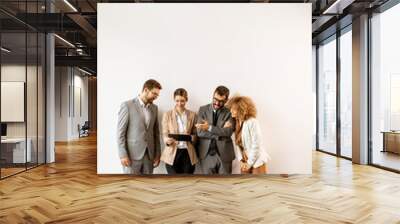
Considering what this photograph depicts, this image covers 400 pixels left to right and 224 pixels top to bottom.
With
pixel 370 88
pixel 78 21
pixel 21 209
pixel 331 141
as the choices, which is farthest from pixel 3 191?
pixel 331 141

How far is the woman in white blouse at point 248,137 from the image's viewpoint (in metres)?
6.31

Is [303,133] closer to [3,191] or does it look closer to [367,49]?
[367,49]

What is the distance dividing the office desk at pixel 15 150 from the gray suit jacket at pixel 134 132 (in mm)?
2191

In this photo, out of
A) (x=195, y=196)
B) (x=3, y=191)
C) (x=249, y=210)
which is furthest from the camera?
(x=3, y=191)

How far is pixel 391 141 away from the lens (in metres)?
7.66

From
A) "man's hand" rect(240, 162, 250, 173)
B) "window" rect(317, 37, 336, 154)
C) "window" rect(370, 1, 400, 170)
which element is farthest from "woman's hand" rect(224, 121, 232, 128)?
"window" rect(317, 37, 336, 154)

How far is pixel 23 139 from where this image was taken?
295 inches

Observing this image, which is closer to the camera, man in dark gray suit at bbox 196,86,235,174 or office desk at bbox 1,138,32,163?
man in dark gray suit at bbox 196,86,235,174

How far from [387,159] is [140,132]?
5.18 m

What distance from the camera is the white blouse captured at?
20.7 feet

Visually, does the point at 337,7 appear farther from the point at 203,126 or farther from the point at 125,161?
the point at 125,161

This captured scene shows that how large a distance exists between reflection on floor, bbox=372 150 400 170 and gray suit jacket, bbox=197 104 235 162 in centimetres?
351

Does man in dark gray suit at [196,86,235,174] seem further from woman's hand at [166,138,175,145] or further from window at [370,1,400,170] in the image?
window at [370,1,400,170]

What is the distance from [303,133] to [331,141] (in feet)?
14.3
